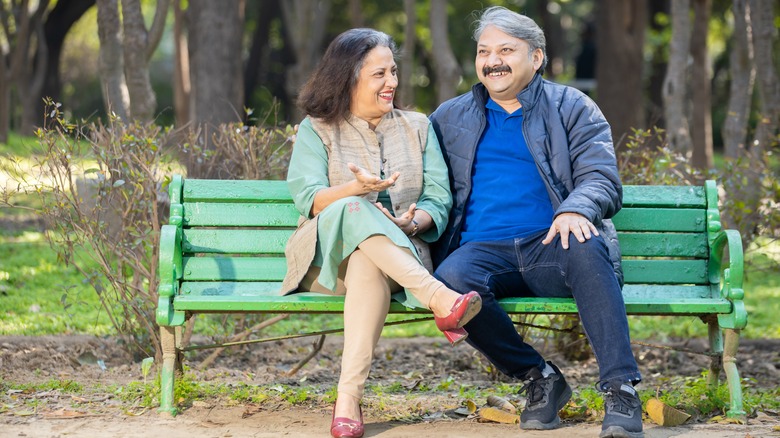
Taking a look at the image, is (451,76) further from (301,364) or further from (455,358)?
(301,364)

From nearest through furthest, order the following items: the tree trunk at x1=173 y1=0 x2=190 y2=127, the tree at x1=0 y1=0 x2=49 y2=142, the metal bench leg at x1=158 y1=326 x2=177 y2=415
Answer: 1. the metal bench leg at x1=158 y1=326 x2=177 y2=415
2. the tree at x1=0 y1=0 x2=49 y2=142
3. the tree trunk at x1=173 y1=0 x2=190 y2=127

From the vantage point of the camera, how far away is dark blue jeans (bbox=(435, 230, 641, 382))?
13.5 feet

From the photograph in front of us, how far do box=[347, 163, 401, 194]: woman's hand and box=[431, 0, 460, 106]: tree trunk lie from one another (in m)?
6.66

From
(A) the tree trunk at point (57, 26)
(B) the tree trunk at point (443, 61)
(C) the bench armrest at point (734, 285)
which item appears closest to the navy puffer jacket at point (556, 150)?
(C) the bench armrest at point (734, 285)

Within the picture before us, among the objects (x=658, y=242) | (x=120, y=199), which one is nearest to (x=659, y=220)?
(x=658, y=242)

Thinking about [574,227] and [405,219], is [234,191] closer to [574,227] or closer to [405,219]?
[405,219]

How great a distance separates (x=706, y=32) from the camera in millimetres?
12211

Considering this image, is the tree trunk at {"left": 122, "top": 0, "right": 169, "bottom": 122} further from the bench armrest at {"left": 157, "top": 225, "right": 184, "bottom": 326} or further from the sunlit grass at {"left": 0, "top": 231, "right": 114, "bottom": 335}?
the bench armrest at {"left": 157, "top": 225, "right": 184, "bottom": 326}

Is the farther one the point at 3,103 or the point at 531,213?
the point at 3,103

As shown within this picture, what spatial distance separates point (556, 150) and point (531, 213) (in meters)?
0.29

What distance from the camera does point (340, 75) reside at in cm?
466

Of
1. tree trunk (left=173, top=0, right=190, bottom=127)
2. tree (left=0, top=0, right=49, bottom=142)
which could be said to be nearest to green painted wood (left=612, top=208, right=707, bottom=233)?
tree trunk (left=173, top=0, right=190, bottom=127)

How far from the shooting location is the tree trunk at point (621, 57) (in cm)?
1323

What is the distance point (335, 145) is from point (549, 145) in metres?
0.92
